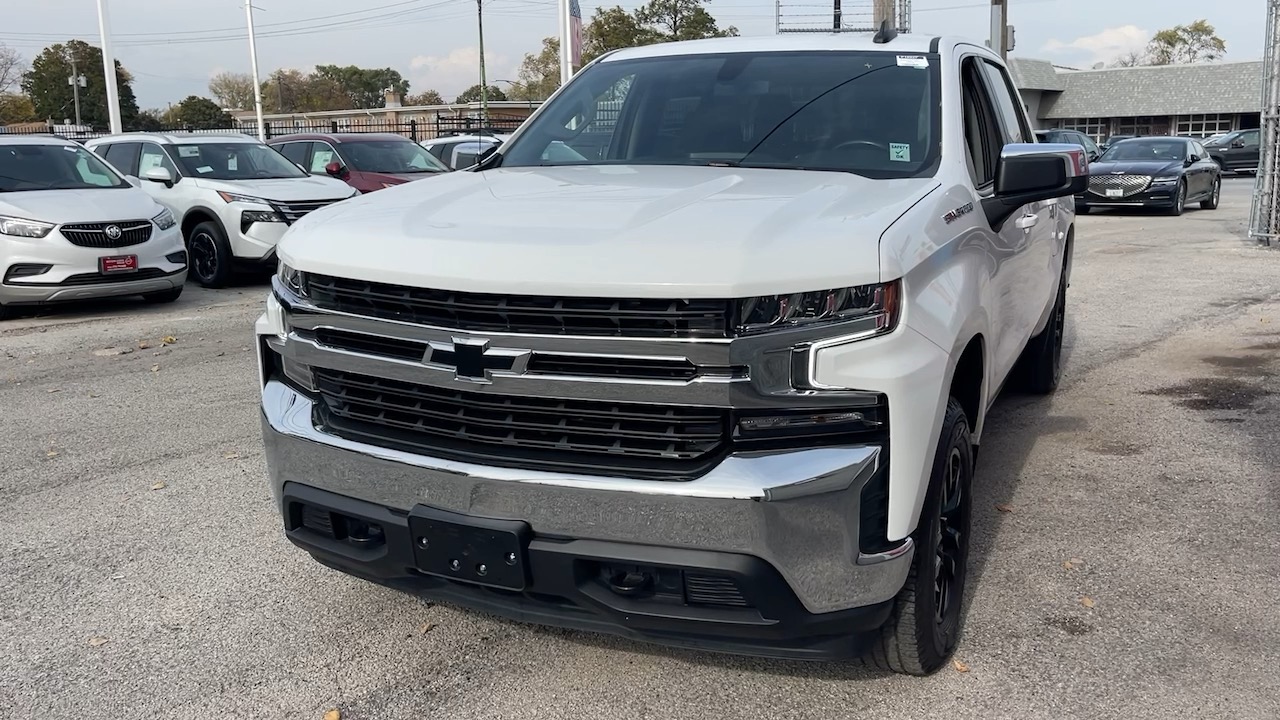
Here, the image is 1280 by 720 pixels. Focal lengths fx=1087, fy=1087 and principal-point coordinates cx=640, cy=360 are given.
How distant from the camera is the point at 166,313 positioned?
1034cm

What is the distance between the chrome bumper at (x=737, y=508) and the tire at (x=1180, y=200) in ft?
62.6

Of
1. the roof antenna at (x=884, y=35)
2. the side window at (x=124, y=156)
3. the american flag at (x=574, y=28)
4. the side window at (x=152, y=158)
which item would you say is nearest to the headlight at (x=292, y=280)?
the roof antenna at (x=884, y=35)

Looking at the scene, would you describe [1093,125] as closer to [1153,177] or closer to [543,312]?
[1153,177]

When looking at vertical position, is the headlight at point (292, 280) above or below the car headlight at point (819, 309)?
above

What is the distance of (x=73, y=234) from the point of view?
32.2ft

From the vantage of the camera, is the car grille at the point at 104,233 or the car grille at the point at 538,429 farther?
the car grille at the point at 104,233

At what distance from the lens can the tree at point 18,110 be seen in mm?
78062

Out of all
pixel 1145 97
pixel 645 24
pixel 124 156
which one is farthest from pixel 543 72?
pixel 124 156

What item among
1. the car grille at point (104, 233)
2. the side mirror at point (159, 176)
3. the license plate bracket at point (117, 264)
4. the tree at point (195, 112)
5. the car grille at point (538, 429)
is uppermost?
the tree at point (195, 112)

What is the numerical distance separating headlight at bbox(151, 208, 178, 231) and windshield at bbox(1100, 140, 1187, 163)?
16840 millimetres

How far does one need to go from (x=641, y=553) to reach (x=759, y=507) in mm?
309

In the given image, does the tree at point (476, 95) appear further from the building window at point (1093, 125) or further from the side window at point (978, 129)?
the side window at point (978, 129)

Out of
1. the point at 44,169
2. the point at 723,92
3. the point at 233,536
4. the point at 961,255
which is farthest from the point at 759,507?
the point at 44,169

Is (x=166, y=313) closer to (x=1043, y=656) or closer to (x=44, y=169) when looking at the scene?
(x=44, y=169)
